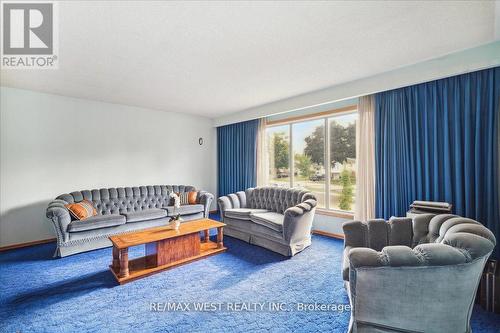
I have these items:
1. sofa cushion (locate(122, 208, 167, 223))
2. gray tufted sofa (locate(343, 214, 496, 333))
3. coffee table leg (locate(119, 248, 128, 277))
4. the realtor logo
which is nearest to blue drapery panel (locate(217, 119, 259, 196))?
sofa cushion (locate(122, 208, 167, 223))

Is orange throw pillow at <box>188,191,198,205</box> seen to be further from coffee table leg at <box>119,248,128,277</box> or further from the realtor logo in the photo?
the realtor logo

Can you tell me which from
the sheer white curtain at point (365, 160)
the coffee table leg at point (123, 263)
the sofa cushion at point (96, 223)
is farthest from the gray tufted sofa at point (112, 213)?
the sheer white curtain at point (365, 160)

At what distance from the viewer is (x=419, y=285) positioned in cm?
138

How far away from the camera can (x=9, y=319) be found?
6.49 ft

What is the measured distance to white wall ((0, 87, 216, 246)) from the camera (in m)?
3.73

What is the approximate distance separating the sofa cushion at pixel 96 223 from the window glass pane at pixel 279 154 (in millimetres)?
3278

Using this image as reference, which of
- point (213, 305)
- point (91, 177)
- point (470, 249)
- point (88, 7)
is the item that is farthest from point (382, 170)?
point (91, 177)

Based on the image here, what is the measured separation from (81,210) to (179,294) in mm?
2397

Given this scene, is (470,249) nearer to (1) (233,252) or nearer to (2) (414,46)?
(2) (414,46)

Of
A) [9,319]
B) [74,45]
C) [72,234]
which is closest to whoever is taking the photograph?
[9,319]

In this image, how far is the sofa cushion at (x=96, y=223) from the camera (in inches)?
131

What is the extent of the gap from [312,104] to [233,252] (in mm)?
2913

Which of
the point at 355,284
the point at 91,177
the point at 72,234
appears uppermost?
the point at 91,177

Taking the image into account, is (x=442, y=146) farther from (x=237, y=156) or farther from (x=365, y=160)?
(x=237, y=156)
